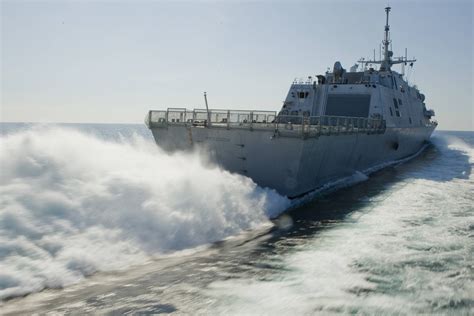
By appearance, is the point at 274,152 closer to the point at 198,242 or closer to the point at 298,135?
the point at 298,135

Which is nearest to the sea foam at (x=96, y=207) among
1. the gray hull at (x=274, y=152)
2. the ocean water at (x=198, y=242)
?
the ocean water at (x=198, y=242)

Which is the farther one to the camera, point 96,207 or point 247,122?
point 247,122

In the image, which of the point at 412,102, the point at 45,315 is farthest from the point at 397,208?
the point at 412,102

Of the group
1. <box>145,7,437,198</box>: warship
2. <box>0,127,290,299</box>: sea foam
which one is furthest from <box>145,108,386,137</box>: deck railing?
<box>0,127,290,299</box>: sea foam

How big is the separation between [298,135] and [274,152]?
1.41 meters

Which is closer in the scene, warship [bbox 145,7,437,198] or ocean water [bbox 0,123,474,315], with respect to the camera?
ocean water [bbox 0,123,474,315]

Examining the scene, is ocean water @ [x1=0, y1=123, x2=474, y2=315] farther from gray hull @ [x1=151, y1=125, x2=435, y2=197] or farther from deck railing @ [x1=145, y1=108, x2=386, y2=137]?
deck railing @ [x1=145, y1=108, x2=386, y2=137]

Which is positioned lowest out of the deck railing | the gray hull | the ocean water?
the ocean water

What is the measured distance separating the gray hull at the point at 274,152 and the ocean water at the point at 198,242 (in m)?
0.85

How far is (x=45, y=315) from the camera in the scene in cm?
668

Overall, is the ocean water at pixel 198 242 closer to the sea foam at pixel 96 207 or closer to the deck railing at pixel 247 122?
the sea foam at pixel 96 207

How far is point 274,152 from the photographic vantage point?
16609 millimetres

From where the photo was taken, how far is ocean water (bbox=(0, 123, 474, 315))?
292 inches

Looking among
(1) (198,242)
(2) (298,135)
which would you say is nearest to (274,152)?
(2) (298,135)
